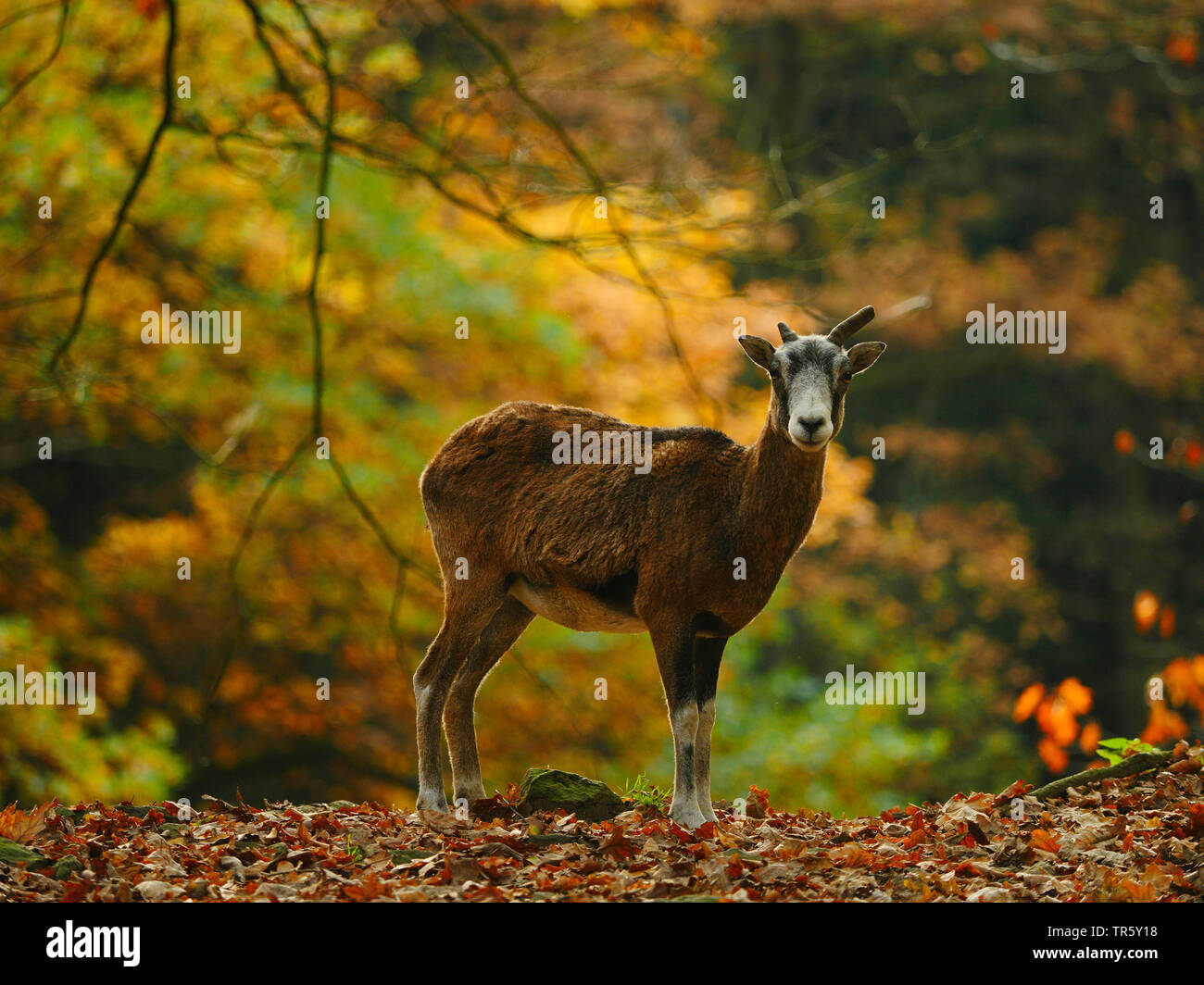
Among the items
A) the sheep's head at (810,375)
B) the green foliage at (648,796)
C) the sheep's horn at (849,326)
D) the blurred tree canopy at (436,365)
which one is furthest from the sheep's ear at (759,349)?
the green foliage at (648,796)

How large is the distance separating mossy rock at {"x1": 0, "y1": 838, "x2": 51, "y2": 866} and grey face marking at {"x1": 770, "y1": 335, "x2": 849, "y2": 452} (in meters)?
3.90

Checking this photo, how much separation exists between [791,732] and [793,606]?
4131 mm

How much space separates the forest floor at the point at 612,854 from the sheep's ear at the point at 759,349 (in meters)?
2.26

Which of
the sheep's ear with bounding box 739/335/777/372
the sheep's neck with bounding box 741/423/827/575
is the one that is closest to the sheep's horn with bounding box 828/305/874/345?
the sheep's ear with bounding box 739/335/777/372

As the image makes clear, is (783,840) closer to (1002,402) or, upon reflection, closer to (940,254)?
(940,254)

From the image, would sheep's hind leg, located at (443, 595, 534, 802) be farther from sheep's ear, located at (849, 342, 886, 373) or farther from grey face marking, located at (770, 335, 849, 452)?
sheep's ear, located at (849, 342, 886, 373)

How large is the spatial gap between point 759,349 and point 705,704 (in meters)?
1.85

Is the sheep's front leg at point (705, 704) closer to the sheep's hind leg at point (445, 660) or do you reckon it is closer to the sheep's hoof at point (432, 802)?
the sheep's hind leg at point (445, 660)

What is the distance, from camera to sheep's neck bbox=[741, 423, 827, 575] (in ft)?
21.7

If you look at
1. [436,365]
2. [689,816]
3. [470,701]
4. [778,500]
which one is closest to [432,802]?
[470,701]

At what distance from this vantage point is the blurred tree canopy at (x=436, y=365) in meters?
12.6

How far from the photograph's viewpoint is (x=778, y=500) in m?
6.66

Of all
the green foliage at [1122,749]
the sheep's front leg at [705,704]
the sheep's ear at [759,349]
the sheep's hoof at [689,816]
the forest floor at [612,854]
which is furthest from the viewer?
the green foliage at [1122,749]

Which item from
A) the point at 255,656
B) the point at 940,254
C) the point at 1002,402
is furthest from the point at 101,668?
the point at 1002,402
